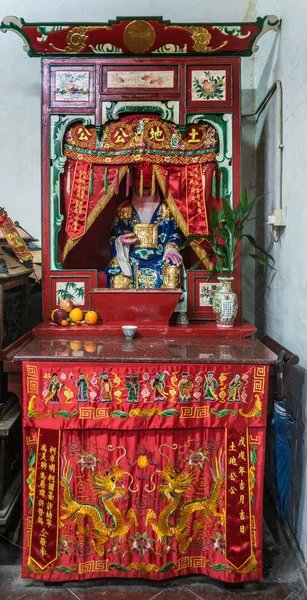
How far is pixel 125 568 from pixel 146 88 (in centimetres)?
258

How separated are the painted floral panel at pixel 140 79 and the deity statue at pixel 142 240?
19.3 inches

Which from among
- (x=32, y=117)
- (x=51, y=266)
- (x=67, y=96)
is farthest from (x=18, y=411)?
(x=32, y=117)

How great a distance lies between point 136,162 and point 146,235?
494 millimetres

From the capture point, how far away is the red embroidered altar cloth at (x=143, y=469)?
80.2 inches

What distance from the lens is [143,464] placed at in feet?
6.82

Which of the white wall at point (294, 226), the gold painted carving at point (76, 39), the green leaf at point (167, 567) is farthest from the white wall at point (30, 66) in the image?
the green leaf at point (167, 567)

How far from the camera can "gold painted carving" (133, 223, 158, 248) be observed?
121 inches

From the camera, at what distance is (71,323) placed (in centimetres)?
271

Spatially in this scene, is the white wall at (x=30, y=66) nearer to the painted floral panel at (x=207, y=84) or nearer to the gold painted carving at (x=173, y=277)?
the painted floral panel at (x=207, y=84)

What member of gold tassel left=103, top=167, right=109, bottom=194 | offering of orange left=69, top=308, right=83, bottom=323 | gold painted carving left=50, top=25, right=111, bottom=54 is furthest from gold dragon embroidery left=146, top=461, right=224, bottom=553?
gold painted carving left=50, top=25, right=111, bottom=54

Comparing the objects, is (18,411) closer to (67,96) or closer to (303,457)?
(303,457)

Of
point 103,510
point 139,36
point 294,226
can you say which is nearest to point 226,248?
point 294,226

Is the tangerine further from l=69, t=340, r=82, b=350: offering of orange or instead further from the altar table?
the altar table

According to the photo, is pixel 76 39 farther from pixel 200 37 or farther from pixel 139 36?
pixel 200 37
